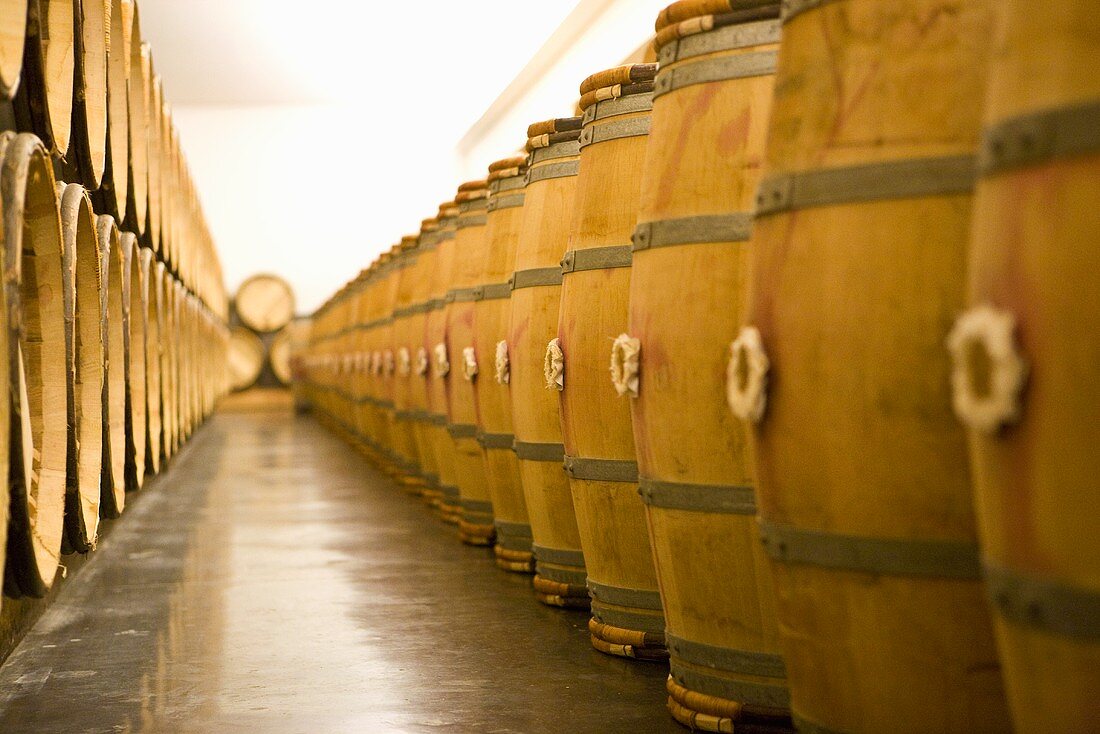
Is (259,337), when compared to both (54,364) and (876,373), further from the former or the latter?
(876,373)

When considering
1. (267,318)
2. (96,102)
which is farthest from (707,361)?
(267,318)

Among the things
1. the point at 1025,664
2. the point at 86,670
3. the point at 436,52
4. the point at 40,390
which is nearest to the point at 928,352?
the point at 1025,664

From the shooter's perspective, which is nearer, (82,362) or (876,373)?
(876,373)

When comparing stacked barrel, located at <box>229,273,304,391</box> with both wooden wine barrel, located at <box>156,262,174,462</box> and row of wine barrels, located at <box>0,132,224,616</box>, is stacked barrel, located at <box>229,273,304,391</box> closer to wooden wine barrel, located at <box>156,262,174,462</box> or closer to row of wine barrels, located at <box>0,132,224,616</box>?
wooden wine barrel, located at <box>156,262,174,462</box>

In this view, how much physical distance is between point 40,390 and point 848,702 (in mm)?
1644

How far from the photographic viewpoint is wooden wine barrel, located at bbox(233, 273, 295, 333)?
19.2m

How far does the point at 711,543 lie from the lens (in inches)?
94.0

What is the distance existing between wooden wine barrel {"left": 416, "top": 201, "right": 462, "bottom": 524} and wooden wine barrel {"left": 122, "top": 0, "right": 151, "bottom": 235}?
53.2 inches

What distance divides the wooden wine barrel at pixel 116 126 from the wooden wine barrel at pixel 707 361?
1.85 m

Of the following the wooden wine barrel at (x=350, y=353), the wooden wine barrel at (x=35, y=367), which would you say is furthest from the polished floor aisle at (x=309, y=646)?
the wooden wine barrel at (x=350, y=353)

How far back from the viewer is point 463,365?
4.77m

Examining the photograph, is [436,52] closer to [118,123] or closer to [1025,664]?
[118,123]

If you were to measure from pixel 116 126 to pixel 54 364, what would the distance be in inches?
60.1

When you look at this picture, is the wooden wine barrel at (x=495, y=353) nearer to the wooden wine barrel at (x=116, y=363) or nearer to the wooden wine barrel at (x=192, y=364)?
the wooden wine barrel at (x=116, y=363)
